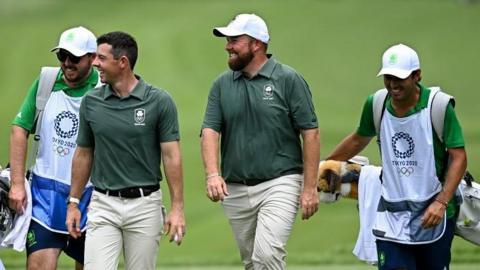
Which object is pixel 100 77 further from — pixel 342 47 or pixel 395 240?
pixel 342 47

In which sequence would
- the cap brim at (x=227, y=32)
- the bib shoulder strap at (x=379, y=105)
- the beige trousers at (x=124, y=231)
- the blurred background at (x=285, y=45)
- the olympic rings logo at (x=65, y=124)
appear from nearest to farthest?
the beige trousers at (x=124, y=231), the bib shoulder strap at (x=379, y=105), the cap brim at (x=227, y=32), the olympic rings logo at (x=65, y=124), the blurred background at (x=285, y=45)

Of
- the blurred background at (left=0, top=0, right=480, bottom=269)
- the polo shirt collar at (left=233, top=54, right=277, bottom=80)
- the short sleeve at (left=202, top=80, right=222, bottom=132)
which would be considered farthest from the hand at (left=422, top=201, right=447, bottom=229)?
the blurred background at (left=0, top=0, right=480, bottom=269)

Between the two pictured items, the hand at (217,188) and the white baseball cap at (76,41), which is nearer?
the hand at (217,188)

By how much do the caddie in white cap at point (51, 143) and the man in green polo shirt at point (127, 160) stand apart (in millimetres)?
622

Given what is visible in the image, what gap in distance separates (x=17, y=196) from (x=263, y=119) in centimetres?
192

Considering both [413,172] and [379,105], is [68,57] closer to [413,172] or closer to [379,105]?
[379,105]

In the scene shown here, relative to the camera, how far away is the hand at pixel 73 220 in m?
11.3

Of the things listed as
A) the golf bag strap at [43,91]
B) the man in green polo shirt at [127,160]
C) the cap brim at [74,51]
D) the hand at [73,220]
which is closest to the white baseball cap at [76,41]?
the cap brim at [74,51]

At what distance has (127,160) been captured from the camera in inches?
436

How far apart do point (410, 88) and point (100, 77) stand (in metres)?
2.22

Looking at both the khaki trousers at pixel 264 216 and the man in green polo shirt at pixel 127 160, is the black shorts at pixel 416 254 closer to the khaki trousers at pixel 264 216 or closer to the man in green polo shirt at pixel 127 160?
the khaki trousers at pixel 264 216

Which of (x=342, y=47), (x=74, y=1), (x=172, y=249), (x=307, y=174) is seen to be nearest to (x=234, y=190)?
(x=307, y=174)

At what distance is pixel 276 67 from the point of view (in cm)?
1171

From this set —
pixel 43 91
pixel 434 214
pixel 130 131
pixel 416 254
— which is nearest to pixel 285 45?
pixel 43 91
